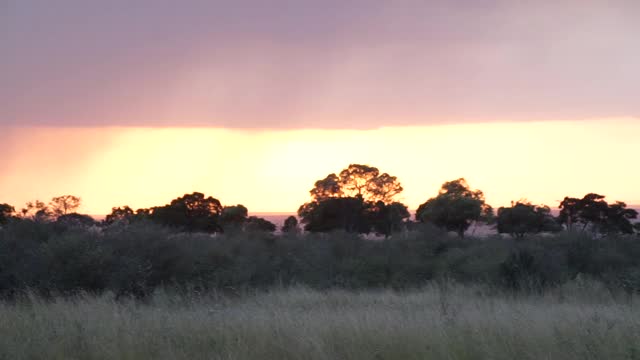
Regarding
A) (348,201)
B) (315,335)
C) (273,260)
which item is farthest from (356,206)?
(315,335)

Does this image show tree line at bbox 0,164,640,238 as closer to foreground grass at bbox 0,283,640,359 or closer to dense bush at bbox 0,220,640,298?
dense bush at bbox 0,220,640,298

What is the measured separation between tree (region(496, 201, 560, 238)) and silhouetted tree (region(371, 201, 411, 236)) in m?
7.71

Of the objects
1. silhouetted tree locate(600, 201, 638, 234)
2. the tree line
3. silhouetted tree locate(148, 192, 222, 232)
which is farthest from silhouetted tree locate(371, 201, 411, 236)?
silhouetted tree locate(600, 201, 638, 234)

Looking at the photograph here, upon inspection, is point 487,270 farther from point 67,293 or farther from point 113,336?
point 113,336

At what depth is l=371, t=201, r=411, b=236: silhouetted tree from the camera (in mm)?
62938

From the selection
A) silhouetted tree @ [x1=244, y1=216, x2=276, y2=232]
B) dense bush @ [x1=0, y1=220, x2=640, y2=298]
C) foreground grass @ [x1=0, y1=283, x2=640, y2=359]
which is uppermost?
silhouetted tree @ [x1=244, y1=216, x2=276, y2=232]

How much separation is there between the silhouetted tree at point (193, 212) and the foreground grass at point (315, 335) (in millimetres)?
43994

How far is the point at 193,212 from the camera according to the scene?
58844mm

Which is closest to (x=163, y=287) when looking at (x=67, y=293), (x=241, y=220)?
(x=67, y=293)

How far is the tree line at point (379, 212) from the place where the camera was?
54656 millimetres

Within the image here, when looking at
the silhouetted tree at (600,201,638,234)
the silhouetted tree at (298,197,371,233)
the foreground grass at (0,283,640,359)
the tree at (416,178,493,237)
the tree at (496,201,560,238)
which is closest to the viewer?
the foreground grass at (0,283,640,359)

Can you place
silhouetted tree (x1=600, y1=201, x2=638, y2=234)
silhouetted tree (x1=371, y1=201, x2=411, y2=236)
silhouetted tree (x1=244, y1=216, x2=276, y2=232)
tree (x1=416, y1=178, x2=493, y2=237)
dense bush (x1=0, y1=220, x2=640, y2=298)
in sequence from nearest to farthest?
dense bush (x1=0, y1=220, x2=640, y2=298), silhouetted tree (x1=244, y1=216, x2=276, y2=232), silhouetted tree (x1=600, y1=201, x2=638, y2=234), silhouetted tree (x1=371, y1=201, x2=411, y2=236), tree (x1=416, y1=178, x2=493, y2=237)

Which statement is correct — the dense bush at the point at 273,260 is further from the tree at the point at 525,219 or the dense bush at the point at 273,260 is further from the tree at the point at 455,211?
the tree at the point at 455,211

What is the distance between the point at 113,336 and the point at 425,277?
21681 mm
